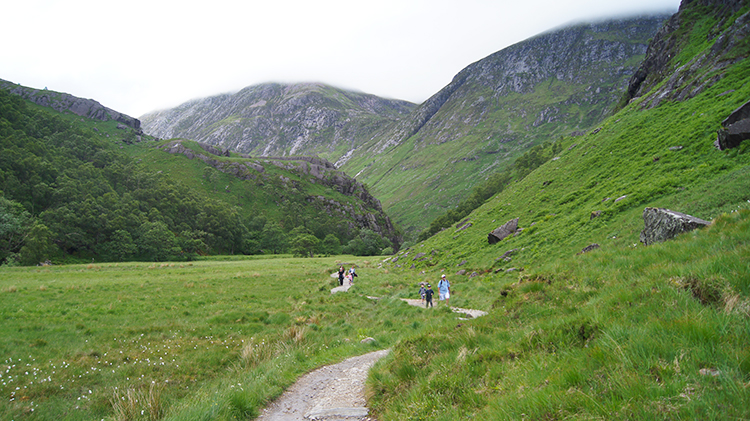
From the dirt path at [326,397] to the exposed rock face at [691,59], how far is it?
153ft

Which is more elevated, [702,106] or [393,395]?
[702,106]

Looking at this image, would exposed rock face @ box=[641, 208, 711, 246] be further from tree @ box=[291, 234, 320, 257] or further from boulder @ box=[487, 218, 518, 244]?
tree @ box=[291, 234, 320, 257]

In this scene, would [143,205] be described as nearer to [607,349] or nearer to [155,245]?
[155,245]

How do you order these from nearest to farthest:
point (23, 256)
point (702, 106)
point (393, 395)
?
point (393, 395)
point (702, 106)
point (23, 256)

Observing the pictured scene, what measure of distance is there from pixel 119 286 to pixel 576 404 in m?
33.8

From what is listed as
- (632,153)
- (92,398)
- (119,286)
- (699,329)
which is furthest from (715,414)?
(632,153)

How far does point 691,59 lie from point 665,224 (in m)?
52.7

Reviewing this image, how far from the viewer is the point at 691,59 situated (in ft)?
147

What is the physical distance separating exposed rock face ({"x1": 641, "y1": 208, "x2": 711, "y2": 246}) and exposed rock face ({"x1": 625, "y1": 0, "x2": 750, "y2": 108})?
32253 mm

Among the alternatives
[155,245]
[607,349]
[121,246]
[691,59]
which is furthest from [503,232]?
[121,246]

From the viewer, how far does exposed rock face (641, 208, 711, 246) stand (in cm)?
1105

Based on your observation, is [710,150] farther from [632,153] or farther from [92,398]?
[92,398]

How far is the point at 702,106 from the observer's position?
2912cm

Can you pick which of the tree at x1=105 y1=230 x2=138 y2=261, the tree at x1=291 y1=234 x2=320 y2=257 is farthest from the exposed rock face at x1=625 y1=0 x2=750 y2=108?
the tree at x1=105 y1=230 x2=138 y2=261
